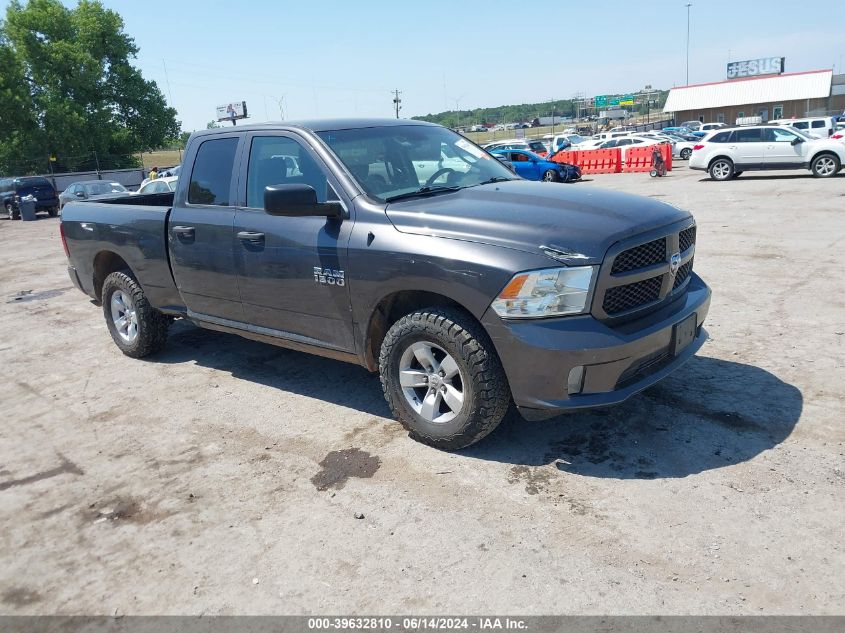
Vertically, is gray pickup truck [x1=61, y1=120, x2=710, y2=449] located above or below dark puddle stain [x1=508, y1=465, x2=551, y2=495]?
above

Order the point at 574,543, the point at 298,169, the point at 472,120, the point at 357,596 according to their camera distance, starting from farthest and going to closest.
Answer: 1. the point at 472,120
2. the point at 298,169
3. the point at 574,543
4. the point at 357,596

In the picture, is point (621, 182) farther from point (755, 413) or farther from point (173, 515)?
point (173, 515)

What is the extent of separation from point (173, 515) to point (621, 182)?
23305 millimetres

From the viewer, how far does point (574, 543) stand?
3.07 metres

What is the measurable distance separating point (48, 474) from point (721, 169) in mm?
21787

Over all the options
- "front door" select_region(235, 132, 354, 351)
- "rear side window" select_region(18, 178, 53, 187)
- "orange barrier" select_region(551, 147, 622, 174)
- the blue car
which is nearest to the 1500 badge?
"front door" select_region(235, 132, 354, 351)

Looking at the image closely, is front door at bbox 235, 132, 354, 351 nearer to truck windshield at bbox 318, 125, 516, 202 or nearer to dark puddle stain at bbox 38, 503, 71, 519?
truck windshield at bbox 318, 125, 516, 202

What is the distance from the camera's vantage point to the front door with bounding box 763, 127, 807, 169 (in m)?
20.2

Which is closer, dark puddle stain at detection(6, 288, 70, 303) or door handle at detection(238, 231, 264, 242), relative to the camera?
door handle at detection(238, 231, 264, 242)

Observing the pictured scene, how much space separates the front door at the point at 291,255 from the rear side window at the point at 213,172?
192 mm

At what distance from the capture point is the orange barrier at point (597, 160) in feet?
95.9

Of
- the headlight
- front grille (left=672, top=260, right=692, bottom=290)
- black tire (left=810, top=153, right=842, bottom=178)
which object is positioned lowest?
black tire (left=810, top=153, right=842, bottom=178)

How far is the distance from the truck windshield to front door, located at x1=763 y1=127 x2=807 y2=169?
60.9 ft

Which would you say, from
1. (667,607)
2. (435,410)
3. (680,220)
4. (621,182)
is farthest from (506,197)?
(621,182)
